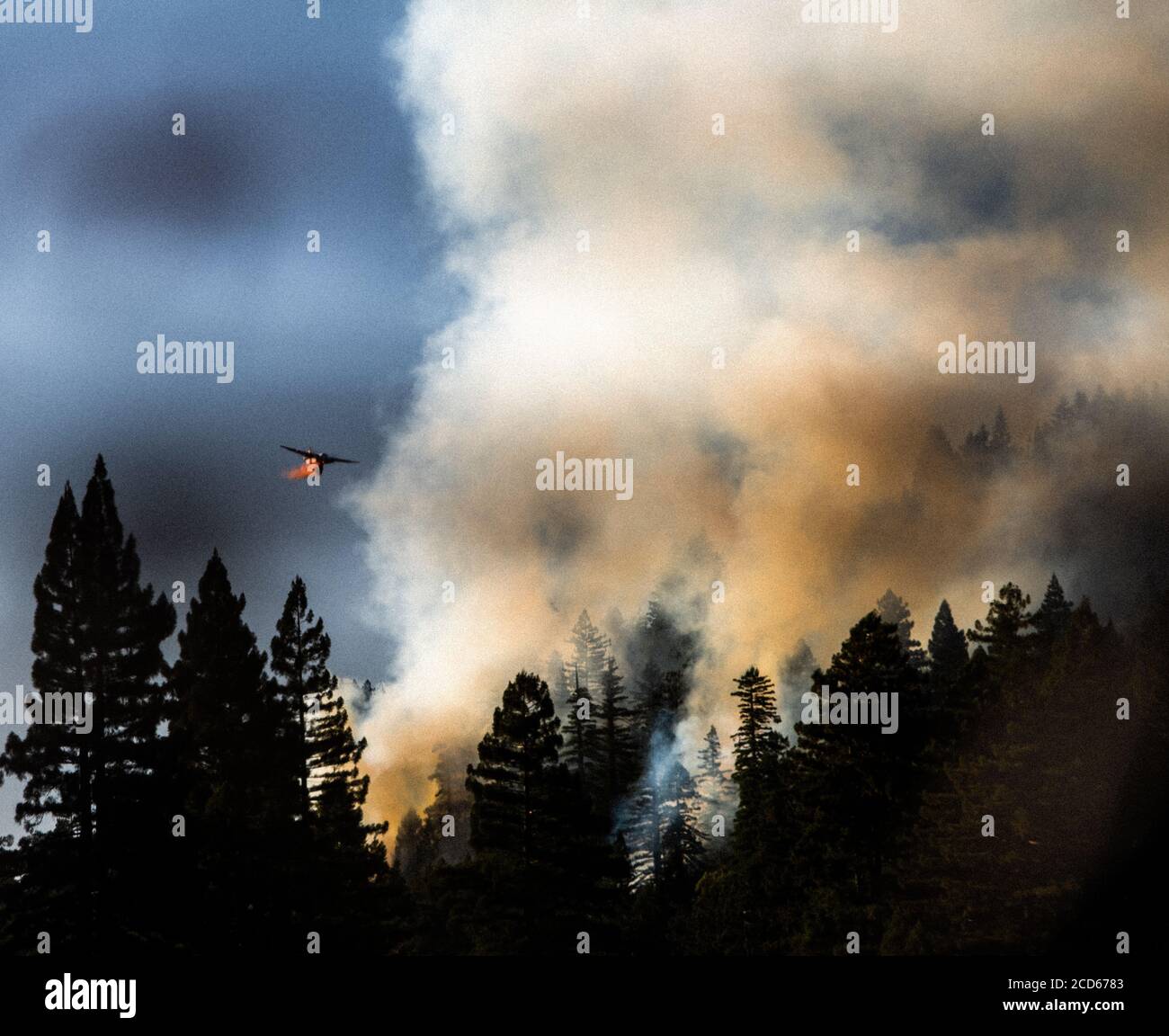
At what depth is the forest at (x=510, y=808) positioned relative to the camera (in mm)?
67625

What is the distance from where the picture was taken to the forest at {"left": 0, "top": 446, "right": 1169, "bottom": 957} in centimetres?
6762

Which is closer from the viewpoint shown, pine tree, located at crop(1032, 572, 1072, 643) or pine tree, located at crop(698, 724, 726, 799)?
pine tree, located at crop(698, 724, 726, 799)

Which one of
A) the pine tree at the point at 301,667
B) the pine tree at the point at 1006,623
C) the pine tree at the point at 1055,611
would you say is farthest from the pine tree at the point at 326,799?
the pine tree at the point at 1055,611

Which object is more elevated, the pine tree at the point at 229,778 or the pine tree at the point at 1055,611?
the pine tree at the point at 1055,611

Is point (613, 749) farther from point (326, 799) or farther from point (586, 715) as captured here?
point (326, 799)

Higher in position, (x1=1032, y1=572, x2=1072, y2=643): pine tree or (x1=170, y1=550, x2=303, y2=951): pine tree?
(x1=1032, y1=572, x2=1072, y2=643): pine tree

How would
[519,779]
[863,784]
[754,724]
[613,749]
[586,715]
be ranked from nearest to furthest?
[863,784]
[519,779]
[754,724]
[613,749]
[586,715]

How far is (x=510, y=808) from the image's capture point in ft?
262

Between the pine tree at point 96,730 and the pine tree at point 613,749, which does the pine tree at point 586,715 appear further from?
the pine tree at point 96,730

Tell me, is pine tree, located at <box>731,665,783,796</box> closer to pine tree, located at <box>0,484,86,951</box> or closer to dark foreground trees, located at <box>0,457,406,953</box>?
dark foreground trees, located at <box>0,457,406,953</box>

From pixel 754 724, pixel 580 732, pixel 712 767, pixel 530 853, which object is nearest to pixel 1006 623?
pixel 530 853

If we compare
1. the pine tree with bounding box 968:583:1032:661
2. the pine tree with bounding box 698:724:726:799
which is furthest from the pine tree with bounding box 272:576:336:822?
the pine tree with bounding box 698:724:726:799

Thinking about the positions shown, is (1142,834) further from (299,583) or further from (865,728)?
(299,583)
